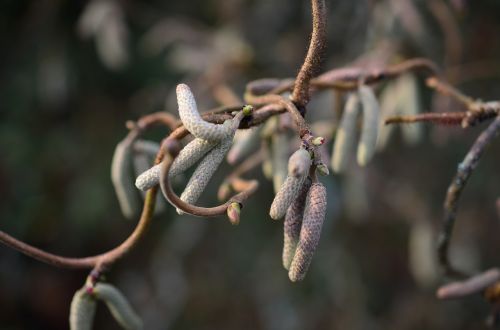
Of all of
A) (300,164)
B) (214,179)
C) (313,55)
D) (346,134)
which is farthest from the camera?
(214,179)

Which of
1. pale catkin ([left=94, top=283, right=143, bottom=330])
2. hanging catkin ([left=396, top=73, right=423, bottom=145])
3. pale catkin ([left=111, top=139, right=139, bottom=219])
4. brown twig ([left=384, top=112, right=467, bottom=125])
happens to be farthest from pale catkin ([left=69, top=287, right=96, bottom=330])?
hanging catkin ([left=396, top=73, right=423, bottom=145])

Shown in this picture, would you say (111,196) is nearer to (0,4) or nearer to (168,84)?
(168,84)

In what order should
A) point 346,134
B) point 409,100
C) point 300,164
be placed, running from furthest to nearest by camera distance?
point 409,100 < point 346,134 < point 300,164

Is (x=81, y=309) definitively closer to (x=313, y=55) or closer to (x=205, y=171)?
(x=205, y=171)

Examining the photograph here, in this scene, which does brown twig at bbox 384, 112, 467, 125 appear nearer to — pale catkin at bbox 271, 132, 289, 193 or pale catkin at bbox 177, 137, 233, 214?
pale catkin at bbox 271, 132, 289, 193

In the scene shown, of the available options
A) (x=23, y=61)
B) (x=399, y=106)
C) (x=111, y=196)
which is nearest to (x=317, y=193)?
(x=399, y=106)

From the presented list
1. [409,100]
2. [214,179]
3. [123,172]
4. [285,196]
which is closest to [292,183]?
[285,196]
